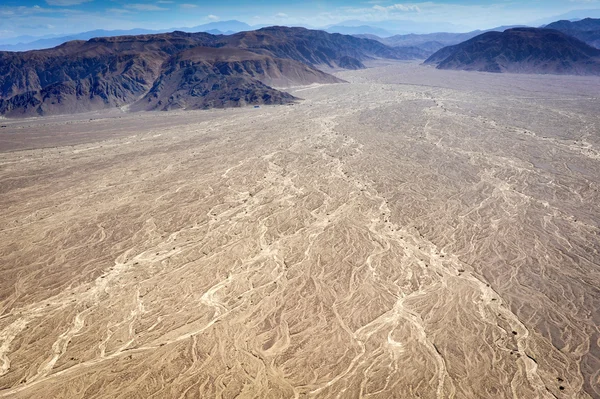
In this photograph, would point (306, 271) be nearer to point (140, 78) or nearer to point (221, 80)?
point (221, 80)

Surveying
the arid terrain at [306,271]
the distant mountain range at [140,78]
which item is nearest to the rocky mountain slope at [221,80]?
the distant mountain range at [140,78]

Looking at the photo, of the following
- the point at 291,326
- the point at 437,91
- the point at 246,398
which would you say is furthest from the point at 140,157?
the point at 437,91

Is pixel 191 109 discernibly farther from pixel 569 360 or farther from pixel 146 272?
pixel 569 360

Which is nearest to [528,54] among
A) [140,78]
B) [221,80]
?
[221,80]

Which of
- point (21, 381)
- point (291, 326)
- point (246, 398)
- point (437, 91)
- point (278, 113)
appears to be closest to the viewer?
point (246, 398)

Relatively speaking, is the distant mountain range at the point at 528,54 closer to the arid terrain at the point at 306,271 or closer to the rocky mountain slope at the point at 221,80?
the rocky mountain slope at the point at 221,80

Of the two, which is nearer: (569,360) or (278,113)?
(569,360)

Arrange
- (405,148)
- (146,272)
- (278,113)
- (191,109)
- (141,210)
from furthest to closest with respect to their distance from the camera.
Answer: (191,109) → (278,113) → (405,148) → (141,210) → (146,272)
